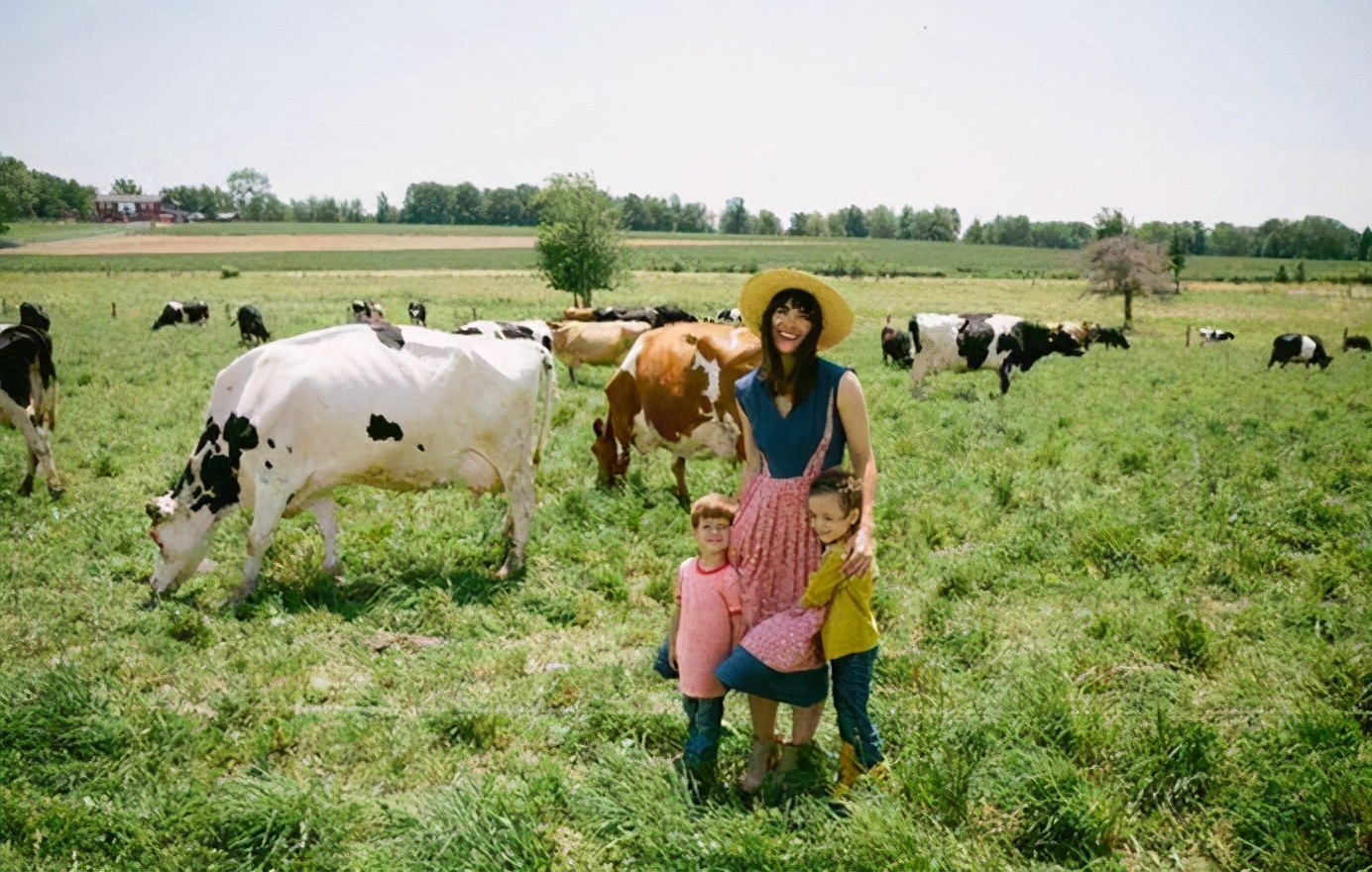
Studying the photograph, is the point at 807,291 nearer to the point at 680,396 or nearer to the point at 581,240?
the point at 680,396

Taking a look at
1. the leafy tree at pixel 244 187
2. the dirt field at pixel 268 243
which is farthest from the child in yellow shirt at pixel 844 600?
the leafy tree at pixel 244 187

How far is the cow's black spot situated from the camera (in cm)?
684

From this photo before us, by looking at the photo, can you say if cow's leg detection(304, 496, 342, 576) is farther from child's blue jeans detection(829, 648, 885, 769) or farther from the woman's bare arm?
the woman's bare arm

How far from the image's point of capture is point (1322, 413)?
42.8 ft

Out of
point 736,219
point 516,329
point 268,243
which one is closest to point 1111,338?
point 516,329

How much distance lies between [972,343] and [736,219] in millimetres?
118190

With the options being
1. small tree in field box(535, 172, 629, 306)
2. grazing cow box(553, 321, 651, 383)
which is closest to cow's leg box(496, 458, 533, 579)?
grazing cow box(553, 321, 651, 383)

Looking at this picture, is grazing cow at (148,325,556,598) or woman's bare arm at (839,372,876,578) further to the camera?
grazing cow at (148,325,556,598)

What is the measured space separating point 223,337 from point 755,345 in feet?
70.6

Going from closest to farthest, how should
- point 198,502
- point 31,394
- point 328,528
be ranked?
point 198,502, point 328,528, point 31,394

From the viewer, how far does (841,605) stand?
3.59m

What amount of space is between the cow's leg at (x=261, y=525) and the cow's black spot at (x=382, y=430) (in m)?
0.78

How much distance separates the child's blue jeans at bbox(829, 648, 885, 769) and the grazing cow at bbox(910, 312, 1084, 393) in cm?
1493

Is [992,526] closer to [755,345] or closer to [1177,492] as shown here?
[1177,492]
